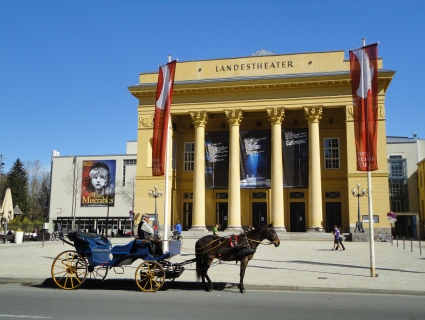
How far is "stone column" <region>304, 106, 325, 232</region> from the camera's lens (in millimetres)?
39281

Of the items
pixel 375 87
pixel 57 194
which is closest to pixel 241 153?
pixel 375 87

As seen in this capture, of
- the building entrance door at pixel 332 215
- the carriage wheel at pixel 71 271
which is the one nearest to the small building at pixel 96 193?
the building entrance door at pixel 332 215

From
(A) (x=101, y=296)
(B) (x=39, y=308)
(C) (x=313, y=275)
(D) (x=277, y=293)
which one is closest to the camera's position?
(B) (x=39, y=308)

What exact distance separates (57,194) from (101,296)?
66.8 meters

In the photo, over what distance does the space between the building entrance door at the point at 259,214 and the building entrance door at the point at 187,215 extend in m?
6.98

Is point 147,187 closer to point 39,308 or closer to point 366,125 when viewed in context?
point 366,125

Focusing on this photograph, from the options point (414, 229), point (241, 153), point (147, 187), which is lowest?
point (414, 229)

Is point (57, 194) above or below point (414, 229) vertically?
above

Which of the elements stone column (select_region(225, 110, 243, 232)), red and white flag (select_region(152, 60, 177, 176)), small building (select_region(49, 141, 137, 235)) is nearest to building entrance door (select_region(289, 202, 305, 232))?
stone column (select_region(225, 110, 243, 232))

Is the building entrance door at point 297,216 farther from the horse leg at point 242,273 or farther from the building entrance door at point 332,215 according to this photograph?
the horse leg at point 242,273

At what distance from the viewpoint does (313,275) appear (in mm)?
15094

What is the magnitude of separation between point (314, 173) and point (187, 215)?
15172 mm

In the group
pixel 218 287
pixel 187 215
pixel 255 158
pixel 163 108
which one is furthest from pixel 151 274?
pixel 187 215

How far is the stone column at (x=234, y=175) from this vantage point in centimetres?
4084
